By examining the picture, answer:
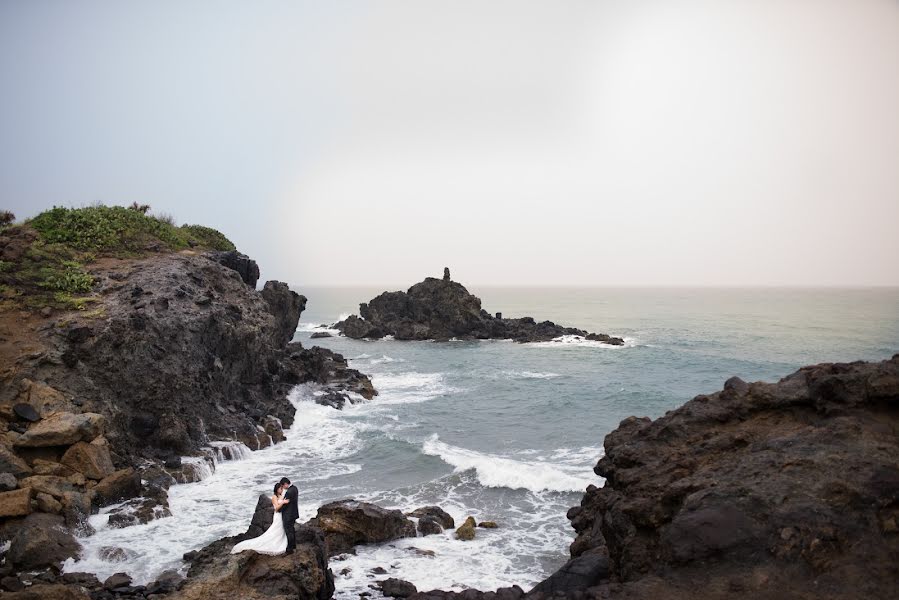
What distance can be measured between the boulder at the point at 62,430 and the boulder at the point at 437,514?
10447mm

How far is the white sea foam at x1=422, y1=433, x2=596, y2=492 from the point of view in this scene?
19781 mm

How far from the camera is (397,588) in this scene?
11.6m

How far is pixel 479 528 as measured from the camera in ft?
53.1

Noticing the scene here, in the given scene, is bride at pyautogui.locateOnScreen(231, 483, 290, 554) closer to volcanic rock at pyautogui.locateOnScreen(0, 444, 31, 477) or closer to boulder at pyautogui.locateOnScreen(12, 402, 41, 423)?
volcanic rock at pyautogui.locateOnScreen(0, 444, 31, 477)

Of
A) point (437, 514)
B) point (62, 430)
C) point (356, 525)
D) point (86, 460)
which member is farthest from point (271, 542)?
point (62, 430)

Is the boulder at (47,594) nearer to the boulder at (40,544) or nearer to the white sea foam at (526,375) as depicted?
the boulder at (40,544)

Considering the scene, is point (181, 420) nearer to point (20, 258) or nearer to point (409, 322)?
point (20, 258)

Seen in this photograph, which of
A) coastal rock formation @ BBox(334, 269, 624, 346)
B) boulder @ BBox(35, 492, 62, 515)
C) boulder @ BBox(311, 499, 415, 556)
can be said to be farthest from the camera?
coastal rock formation @ BBox(334, 269, 624, 346)

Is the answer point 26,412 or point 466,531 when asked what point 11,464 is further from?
point 466,531

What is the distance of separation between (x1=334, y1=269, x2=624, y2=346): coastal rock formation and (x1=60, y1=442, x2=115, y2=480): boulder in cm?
6024

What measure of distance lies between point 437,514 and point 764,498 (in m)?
10.5

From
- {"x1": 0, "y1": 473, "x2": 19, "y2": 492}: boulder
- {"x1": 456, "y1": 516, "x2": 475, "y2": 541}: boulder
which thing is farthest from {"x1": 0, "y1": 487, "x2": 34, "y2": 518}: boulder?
{"x1": 456, "y1": 516, "x2": 475, "y2": 541}: boulder

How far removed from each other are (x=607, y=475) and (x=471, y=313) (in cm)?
6569

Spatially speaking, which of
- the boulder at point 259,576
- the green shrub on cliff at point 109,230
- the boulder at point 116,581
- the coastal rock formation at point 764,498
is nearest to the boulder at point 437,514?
the boulder at point 259,576
